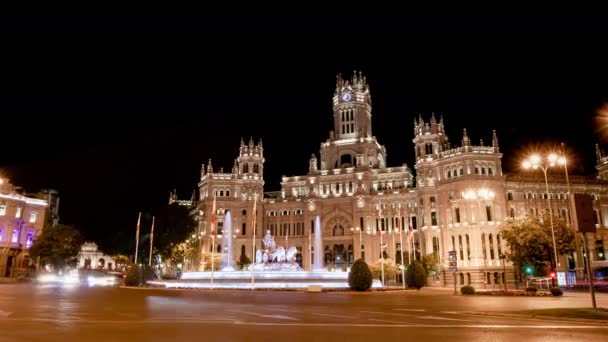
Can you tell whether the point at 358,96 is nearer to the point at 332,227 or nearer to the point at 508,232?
the point at 332,227

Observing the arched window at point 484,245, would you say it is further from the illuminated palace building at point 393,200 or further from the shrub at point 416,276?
the shrub at point 416,276

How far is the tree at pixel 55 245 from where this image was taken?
8394 cm

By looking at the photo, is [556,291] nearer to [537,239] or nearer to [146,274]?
[537,239]

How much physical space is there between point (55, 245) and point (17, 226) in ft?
46.5

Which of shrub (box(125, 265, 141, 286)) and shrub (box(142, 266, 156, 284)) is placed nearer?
shrub (box(125, 265, 141, 286))

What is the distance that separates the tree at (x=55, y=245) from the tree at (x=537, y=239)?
7665cm

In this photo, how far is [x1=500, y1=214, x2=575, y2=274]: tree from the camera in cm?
5791

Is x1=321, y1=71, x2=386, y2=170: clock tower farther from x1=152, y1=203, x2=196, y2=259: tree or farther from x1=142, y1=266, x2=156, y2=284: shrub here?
x1=142, y1=266, x2=156, y2=284: shrub

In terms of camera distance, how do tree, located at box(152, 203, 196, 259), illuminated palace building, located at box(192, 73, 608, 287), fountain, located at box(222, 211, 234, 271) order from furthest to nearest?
fountain, located at box(222, 211, 234, 271), tree, located at box(152, 203, 196, 259), illuminated palace building, located at box(192, 73, 608, 287)

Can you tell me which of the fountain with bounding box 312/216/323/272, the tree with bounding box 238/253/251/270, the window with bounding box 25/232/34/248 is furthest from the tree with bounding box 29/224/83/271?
the fountain with bounding box 312/216/323/272

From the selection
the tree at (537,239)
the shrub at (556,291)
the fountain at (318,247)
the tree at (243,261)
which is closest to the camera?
the shrub at (556,291)

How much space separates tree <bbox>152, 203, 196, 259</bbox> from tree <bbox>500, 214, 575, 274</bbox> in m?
71.0

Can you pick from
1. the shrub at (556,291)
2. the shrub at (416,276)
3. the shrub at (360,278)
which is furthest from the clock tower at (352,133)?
the shrub at (556,291)

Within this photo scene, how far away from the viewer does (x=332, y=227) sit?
111 meters
